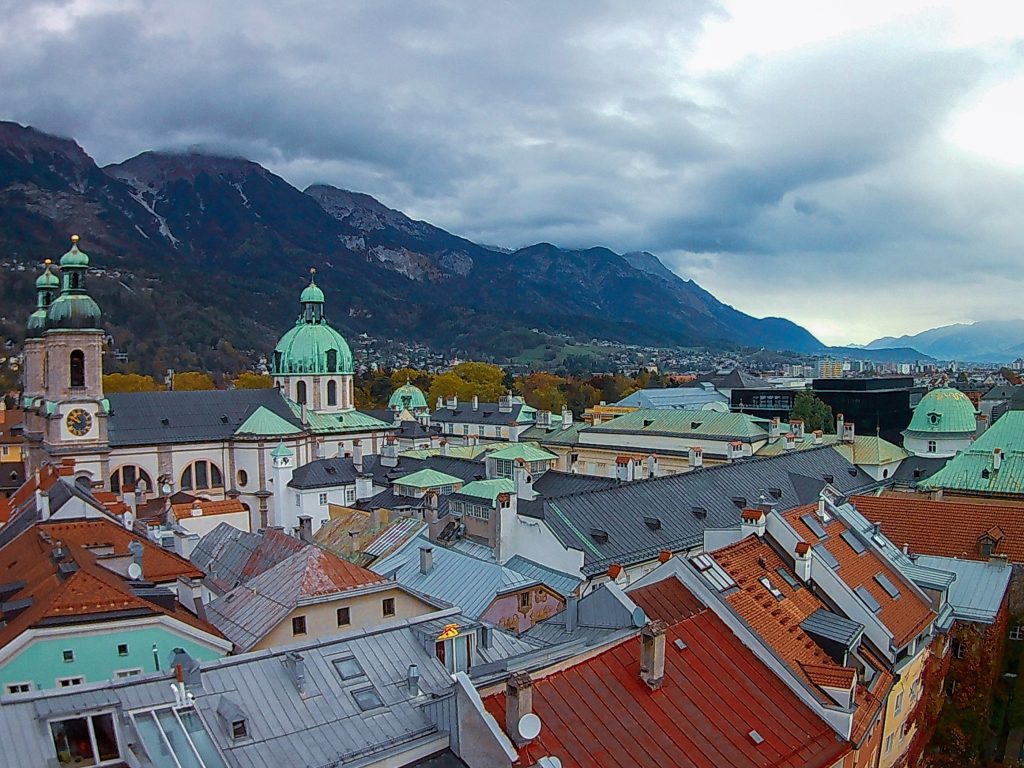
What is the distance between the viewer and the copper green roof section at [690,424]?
72.4 m

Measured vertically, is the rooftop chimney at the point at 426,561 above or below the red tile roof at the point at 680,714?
below

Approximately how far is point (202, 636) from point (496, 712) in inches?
501

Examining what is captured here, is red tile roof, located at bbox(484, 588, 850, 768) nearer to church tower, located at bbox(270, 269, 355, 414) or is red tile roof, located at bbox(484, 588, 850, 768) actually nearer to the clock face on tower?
the clock face on tower

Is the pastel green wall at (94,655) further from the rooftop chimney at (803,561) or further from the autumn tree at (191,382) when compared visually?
the autumn tree at (191,382)

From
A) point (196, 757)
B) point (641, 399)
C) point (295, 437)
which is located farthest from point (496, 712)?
point (641, 399)

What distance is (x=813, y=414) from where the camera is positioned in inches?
3684

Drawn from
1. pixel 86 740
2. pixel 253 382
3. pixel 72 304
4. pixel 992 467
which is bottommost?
pixel 86 740

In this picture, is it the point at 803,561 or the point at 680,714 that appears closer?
the point at 680,714

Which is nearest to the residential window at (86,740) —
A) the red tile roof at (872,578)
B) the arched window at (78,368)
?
the red tile roof at (872,578)

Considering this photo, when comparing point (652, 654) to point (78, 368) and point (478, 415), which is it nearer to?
point (78, 368)

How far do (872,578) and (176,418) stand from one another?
6136 centimetres

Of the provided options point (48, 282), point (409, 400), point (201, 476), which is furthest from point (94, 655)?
point (409, 400)

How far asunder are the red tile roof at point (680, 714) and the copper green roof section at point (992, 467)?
1216 inches

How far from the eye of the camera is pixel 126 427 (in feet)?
229
